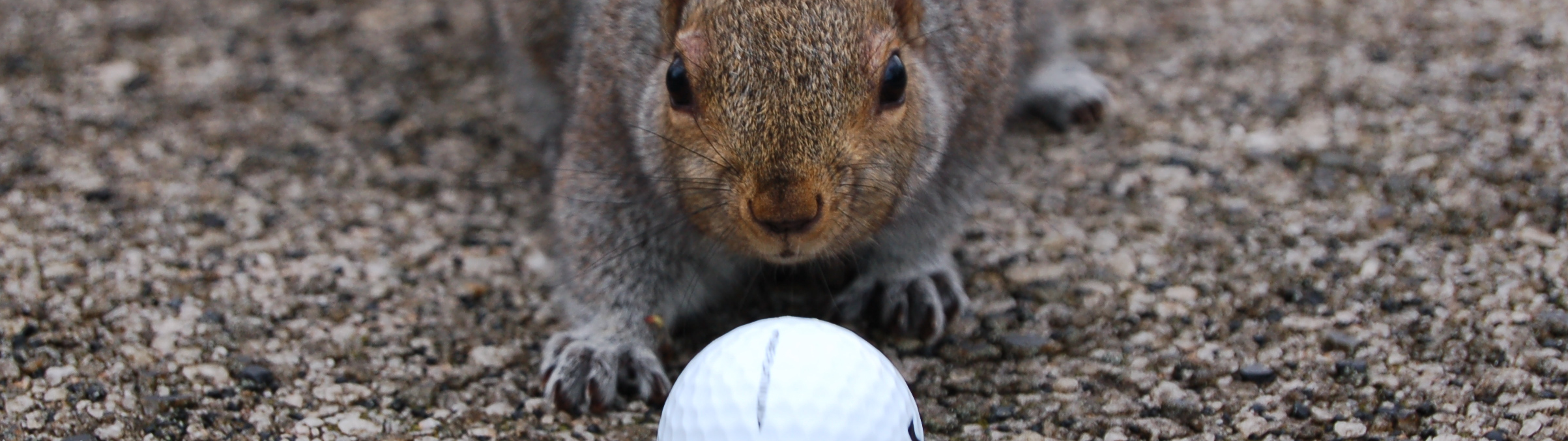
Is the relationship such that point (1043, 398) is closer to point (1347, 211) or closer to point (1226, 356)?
point (1226, 356)

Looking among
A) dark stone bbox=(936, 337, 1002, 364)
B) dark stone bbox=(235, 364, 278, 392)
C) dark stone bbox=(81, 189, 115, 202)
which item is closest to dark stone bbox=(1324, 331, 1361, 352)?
dark stone bbox=(936, 337, 1002, 364)

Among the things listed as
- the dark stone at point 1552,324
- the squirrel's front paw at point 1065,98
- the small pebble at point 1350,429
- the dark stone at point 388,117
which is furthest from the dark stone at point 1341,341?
the dark stone at point 388,117

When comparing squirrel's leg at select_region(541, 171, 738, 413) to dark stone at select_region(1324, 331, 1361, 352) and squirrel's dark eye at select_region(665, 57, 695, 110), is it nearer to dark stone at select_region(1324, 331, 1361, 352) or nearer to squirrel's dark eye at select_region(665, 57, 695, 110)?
squirrel's dark eye at select_region(665, 57, 695, 110)

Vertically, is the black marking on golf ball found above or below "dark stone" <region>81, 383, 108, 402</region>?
above

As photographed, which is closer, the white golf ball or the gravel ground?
the white golf ball

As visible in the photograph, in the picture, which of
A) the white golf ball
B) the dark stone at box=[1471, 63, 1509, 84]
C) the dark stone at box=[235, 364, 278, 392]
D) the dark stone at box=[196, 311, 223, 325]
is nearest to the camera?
the white golf ball

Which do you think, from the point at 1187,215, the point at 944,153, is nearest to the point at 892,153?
the point at 944,153

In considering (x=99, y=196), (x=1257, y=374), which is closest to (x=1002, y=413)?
(x=1257, y=374)
